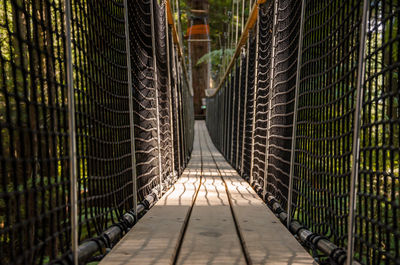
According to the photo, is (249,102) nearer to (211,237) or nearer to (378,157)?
(211,237)

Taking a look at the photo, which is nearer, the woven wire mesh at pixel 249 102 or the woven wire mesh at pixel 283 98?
the woven wire mesh at pixel 283 98

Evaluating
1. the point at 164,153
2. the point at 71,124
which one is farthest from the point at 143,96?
the point at 71,124

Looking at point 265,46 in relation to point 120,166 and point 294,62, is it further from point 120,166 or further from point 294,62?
point 120,166

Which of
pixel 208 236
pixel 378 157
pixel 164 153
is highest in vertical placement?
pixel 378 157

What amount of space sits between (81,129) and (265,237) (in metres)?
0.70

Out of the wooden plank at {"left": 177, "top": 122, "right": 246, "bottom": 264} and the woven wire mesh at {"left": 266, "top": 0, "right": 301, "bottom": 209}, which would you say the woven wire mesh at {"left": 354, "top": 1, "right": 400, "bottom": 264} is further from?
the woven wire mesh at {"left": 266, "top": 0, "right": 301, "bottom": 209}

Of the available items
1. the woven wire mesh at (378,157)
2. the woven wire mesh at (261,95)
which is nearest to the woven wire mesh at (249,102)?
the woven wire mesh at (261,95)

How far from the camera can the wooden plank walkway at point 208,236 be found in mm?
1166

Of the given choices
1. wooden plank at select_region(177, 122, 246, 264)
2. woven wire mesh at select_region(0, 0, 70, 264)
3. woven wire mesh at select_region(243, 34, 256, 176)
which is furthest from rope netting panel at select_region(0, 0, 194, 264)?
woven wire mesh at select_region(243, 34, 256, 176)

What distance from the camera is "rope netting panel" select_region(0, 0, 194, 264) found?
0.90m

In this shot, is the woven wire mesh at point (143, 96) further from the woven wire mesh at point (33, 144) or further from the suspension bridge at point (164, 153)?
the woven wire mesh at point (33, 144)

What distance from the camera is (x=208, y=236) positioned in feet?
4.68

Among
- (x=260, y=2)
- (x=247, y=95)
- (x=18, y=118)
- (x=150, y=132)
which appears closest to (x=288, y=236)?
(x=18, y=118)

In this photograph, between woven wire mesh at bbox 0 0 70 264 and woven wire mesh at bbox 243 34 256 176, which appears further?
woven wire mesh at bbox 243 34 256 176
